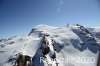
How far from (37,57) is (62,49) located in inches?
1742

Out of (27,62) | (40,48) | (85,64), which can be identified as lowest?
(85,64)

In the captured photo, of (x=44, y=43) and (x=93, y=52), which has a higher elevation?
(x=44, y=43)

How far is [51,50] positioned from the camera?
11325 cm

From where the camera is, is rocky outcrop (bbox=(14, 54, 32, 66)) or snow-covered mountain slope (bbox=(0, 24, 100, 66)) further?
snow-covered mountain slope (bbox=(0, 24, 100, 66))

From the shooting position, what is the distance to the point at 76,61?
4619 inches

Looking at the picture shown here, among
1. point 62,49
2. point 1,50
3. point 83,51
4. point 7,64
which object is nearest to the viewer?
point 7,64

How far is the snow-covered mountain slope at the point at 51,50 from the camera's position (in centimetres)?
9162

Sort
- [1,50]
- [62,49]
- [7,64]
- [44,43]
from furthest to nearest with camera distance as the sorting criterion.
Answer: [62,49] < [1,50] < [44,43] < [7,64]

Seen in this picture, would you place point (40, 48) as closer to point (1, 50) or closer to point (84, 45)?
point (1, 50)

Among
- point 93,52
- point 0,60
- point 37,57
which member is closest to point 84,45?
point 93,52

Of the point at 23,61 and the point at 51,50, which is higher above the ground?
the point at 51,50

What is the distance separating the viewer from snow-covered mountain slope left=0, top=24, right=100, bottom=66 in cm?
9162

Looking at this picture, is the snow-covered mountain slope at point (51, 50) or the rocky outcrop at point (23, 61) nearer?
the rocky outcrop at point (23, 61)

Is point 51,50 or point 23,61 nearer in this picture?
point 23,61
